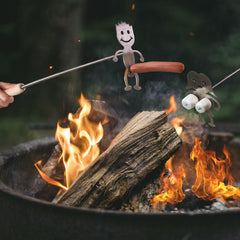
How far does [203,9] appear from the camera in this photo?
6777mm

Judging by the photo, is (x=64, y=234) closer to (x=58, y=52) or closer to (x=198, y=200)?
(x=198, y=200)

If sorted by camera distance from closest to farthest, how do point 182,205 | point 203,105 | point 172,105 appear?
point 203,105
point 182,205
point 172,105

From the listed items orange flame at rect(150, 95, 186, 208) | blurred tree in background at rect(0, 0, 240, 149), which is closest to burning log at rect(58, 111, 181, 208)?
orange flame at rect(150, 95, 186, 208)

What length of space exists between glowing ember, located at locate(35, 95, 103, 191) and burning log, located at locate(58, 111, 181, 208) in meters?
0.30

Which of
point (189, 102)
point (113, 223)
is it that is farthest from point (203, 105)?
point (113, 223)

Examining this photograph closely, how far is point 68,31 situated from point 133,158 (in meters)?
4.08

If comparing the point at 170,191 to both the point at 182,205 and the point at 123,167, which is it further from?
the point at 123,167

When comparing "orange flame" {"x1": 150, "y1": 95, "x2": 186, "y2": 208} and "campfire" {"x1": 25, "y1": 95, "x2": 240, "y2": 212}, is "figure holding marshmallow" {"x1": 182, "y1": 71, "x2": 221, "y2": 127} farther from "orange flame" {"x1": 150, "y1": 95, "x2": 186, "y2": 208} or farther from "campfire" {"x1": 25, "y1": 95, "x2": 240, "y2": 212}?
"orange flame" {"x1": 150, "y1": 95, "x2": 186, "y2": 208}

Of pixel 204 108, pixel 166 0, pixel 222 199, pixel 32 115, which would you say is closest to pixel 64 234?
pixel 204 108

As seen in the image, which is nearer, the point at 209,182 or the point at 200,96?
the point at 200,96

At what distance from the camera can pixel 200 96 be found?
1775 millimetres

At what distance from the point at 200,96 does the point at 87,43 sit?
Result: 524 centimetres

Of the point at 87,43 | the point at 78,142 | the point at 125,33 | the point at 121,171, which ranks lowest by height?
the point at 121,171

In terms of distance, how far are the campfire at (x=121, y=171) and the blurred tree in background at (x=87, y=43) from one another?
190cm
